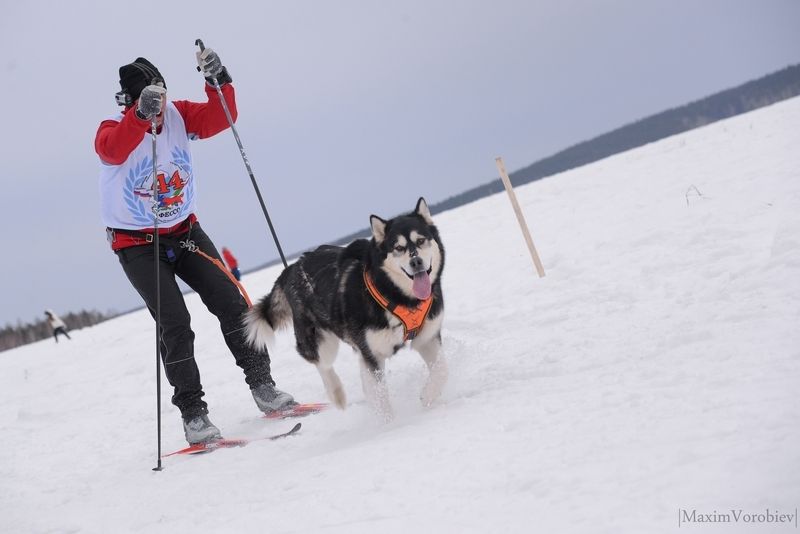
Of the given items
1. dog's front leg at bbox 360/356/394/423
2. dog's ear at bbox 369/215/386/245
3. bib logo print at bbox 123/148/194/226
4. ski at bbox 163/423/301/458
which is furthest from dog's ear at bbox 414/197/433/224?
bib logo print at bbox 123/148/194/226

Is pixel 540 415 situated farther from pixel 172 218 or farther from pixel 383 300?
pixel 172 218

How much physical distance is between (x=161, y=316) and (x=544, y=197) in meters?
8.65

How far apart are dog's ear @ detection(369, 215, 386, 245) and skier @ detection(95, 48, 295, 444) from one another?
1.43 metres

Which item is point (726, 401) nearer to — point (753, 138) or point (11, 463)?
point (11, 463)

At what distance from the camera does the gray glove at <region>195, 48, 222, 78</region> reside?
15.1 feet

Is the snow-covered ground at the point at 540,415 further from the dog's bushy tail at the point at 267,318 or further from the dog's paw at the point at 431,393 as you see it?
the dog's bushy tail at the point at 267,318

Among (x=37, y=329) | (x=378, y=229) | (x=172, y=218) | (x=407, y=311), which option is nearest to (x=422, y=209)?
(x=378, y=229)

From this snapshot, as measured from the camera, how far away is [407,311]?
391cm

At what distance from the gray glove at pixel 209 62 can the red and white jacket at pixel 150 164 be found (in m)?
0.12

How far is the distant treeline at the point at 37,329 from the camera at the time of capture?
2152 cm

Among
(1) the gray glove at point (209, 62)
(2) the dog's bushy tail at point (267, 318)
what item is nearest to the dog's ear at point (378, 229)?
(2) the dog's bushy tail at point (267, 318)

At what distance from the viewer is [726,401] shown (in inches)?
94.6

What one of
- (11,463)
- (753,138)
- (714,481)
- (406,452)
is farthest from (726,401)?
(753,138)

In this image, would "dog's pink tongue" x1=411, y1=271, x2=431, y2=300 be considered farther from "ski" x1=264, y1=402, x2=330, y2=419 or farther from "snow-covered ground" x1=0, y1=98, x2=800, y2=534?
"ski" x1=264, y1=402, x2=330, y2=419
